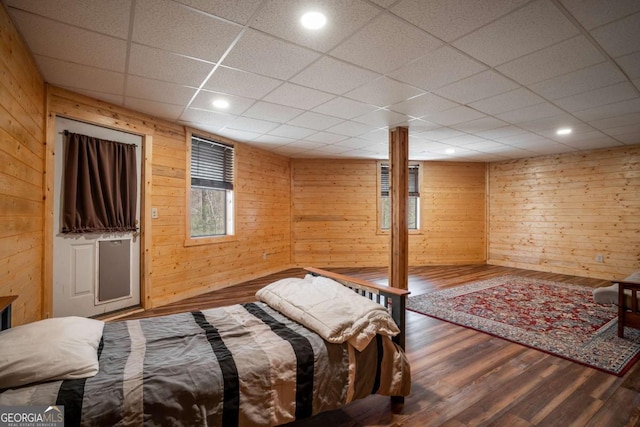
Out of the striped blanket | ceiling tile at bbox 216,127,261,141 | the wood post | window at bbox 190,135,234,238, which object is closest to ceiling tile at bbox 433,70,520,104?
the wood post

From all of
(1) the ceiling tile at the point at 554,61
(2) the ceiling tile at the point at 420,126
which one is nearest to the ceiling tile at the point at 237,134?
(2) the ceiling tile at the point at 420,126

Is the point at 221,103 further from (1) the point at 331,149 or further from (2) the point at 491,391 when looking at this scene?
(2) the point at 491,391

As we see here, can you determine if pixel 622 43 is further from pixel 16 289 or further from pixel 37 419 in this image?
pixel 16 289

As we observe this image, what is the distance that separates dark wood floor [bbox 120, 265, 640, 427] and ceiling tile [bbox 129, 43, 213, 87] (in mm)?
2843

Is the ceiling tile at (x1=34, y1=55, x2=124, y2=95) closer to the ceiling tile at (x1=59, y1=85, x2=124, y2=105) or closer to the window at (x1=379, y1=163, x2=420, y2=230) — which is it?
the ceiling tile at (x1=59, y1=85, x2=124, y2=105)

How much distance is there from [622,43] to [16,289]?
4.91 meters

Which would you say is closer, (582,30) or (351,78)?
(582,30)

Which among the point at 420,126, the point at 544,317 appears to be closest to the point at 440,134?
the point at 420,126

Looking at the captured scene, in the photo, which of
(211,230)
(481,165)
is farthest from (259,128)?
(481,165)

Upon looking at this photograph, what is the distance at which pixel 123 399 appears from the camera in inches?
48.3

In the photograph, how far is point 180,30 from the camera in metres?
2.12

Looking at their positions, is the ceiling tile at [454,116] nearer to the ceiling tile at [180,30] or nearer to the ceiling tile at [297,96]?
the ceiling tile at [297,96]

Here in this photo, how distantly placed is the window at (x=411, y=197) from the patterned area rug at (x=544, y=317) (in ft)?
7.94

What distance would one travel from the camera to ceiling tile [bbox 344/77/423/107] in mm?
2996
